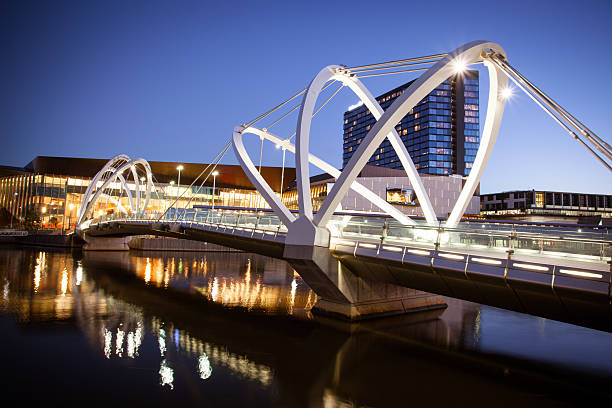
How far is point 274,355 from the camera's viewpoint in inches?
540

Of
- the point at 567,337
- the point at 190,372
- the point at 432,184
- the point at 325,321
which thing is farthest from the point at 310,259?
the point at 432,184

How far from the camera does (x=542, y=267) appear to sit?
10.2 m

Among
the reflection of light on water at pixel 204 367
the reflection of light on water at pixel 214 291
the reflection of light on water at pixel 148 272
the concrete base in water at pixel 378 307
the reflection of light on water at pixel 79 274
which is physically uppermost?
the concrete base in water at pixel 378 307

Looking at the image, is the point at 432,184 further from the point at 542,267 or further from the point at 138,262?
the point at 542,267

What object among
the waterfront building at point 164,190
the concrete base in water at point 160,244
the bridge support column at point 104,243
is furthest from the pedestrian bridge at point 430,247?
the bridge support column at point 104,243

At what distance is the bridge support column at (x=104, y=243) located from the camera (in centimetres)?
5461

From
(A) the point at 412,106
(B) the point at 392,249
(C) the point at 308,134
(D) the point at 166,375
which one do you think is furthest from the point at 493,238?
(D) the point at 166,375

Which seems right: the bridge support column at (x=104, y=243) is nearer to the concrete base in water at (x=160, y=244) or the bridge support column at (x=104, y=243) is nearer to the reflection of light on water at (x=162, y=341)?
the concrete base in water at (x=160, y=244)

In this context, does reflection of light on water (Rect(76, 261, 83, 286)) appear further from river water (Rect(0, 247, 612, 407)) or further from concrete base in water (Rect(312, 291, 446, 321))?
concrete base in water (Rect(312, 291, 446, 321))

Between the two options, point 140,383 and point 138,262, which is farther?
point 138,262

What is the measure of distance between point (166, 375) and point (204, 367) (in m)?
1.16

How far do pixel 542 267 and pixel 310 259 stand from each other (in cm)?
861

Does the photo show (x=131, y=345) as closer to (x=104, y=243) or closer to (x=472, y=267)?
(x=472, y=267)

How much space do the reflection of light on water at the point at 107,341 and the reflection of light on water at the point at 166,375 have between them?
2163 millimetres
